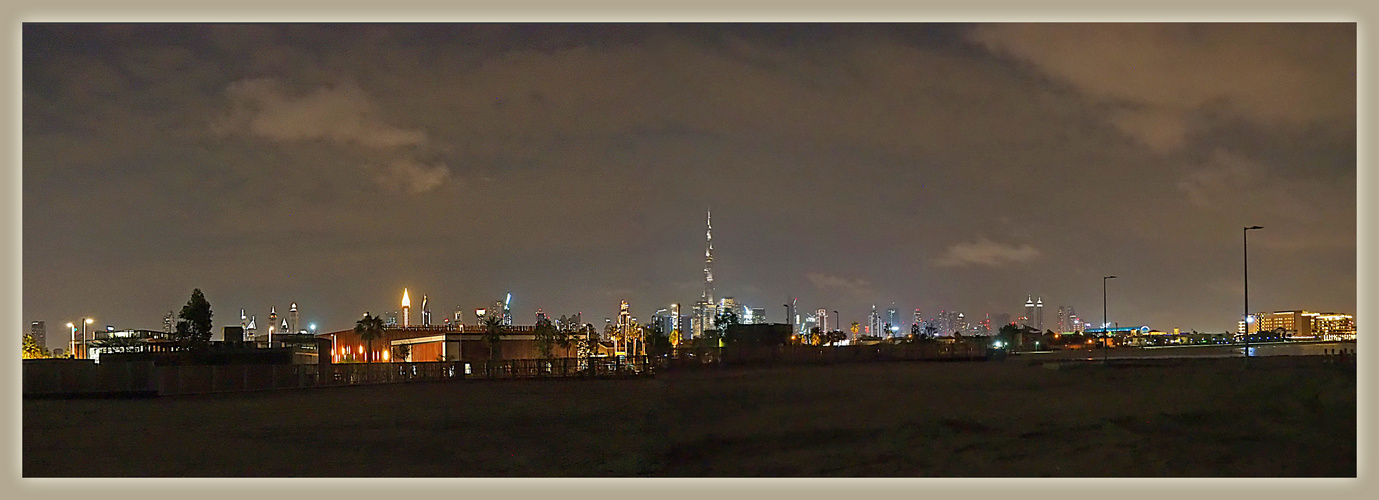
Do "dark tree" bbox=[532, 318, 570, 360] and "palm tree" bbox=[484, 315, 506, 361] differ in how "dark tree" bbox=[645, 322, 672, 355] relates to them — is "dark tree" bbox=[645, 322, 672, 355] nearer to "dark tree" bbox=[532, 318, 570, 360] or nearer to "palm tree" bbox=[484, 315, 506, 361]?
"dark tree" bbox=[532, 318, 570, 360]

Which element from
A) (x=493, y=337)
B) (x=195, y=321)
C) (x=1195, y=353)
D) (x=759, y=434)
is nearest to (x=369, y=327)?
(x=493, y=337)

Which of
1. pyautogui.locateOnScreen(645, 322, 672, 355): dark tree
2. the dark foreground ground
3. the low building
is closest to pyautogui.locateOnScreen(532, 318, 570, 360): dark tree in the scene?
the low building

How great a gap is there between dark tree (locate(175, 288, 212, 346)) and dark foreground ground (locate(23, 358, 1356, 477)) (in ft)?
138

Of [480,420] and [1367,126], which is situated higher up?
[1367,126]

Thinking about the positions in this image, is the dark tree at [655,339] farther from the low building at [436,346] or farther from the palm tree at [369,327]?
the palm tree at [369,327]

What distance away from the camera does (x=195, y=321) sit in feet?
244

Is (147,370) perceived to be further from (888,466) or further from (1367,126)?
(1367,126)

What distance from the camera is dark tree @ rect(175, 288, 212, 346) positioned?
73750 mm

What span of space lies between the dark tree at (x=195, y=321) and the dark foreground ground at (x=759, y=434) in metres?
42.0

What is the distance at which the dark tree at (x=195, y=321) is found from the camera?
2904 inches

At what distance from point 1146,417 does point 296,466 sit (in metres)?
15.3

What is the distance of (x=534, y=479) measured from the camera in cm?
1616
